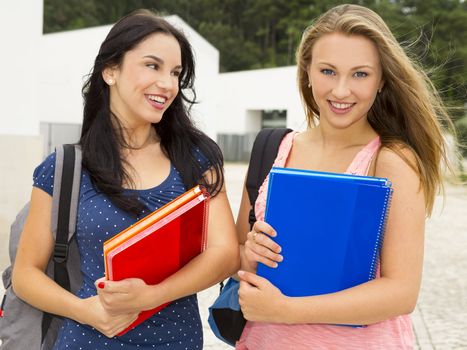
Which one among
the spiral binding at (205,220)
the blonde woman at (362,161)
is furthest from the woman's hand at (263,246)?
the spiral binding at (205,220)

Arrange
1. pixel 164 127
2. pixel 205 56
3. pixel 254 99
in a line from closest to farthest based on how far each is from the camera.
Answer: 1. pixel 164 127
2. pixel 205 56
3. pixel 254 99

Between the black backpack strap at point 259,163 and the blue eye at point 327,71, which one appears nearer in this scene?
the blue eye at point 327,71

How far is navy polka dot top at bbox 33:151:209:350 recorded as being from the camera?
1838 mm

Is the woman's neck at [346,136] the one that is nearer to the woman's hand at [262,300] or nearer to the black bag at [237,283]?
the black bag at [237,283]

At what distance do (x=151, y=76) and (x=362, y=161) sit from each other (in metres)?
0.67

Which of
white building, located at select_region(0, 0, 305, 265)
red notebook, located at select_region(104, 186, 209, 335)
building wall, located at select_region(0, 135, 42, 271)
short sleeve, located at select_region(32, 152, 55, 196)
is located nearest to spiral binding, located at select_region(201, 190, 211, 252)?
red notebook, located at select_region(104, 186, 209, 335)

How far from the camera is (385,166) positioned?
1643 mm

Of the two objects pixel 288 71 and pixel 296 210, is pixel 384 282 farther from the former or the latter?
pixel 288 71

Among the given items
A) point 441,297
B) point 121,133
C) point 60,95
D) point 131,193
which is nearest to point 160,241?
point 131,193

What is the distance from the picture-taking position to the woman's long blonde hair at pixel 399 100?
170cm

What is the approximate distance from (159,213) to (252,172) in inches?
19.4

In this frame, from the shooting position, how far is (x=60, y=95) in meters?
23.7

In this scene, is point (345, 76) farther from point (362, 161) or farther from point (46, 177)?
point (46, 177)

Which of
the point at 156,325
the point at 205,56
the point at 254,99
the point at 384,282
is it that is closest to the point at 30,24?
the point at 156,325
